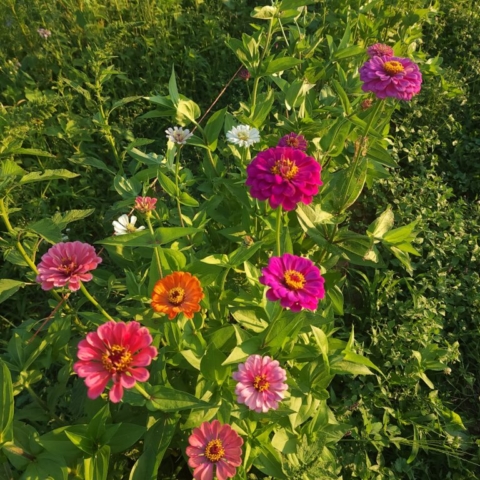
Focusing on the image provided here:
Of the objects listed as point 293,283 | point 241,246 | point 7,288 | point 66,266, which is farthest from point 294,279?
point 7,288

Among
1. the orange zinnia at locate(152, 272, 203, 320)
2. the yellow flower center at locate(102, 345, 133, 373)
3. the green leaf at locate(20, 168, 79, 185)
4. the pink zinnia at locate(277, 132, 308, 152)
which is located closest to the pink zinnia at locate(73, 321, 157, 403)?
the yellow flower center at locate(102, 345, 133, 373)

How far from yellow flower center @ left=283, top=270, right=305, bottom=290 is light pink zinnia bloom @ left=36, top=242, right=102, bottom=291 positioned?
45cm

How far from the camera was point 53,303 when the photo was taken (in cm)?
150

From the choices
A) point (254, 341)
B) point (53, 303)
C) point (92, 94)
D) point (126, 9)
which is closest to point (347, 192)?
point (254, 341)

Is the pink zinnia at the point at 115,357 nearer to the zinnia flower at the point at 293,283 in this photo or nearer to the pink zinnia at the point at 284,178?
the zinnia flower at the point at 293,283

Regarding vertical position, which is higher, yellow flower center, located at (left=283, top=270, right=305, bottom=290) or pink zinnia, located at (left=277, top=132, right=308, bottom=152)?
pink zinnia, located at (left=277, top=132, right=308, bottom=152)

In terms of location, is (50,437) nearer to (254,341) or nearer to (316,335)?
(254,341)

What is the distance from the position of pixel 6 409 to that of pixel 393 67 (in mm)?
1352

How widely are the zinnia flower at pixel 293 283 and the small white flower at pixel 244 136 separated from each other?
0.58m

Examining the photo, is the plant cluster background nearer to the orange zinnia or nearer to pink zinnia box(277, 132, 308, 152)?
the orange zinnia


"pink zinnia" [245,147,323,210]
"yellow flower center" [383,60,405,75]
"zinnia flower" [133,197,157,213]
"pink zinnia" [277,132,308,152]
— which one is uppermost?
"yellow flower center" [383,60,405,75]

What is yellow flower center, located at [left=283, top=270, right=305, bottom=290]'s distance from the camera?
109cm

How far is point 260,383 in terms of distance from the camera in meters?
1.10

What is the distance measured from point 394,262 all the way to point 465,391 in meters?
0.64
